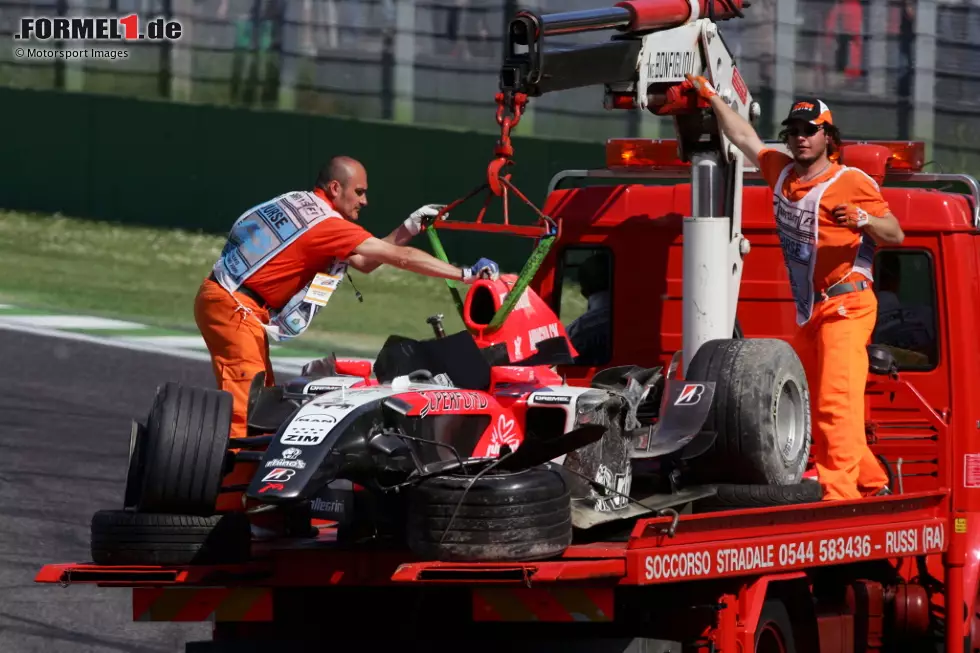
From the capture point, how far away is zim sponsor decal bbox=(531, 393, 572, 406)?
7652mm

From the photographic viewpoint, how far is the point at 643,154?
10.9 m

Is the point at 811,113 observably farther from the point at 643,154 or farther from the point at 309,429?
the point at 309,429

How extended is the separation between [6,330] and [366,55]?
288 inches

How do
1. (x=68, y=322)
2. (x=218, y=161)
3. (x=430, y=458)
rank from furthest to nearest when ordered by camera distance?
(x=218, y=161) → (x=68, y=322) → (x=430, y=458)

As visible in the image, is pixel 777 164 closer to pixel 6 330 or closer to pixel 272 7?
pixel 6 330

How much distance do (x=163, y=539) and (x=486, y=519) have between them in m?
1.30

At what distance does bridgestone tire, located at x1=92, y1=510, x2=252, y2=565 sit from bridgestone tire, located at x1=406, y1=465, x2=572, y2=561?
0.84 metres

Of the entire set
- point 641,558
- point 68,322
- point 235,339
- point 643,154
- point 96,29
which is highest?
point 96,29

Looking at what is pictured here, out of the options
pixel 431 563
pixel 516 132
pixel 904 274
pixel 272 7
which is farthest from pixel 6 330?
pixel 431 563

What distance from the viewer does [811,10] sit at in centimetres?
2062

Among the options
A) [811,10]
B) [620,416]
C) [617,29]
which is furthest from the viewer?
[811,10]

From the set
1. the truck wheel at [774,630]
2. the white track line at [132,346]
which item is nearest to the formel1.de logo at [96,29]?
the white track line at [132,346]

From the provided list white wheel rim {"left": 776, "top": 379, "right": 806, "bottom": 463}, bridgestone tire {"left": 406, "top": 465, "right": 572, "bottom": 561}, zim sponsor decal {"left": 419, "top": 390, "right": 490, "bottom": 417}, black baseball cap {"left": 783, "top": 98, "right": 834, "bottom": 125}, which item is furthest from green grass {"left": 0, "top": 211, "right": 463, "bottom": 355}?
bridgestone tire {"left": 406, "top": 465, "right": 572, "bottom": 561}

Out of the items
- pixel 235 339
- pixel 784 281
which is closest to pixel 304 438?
pixel 235 339
